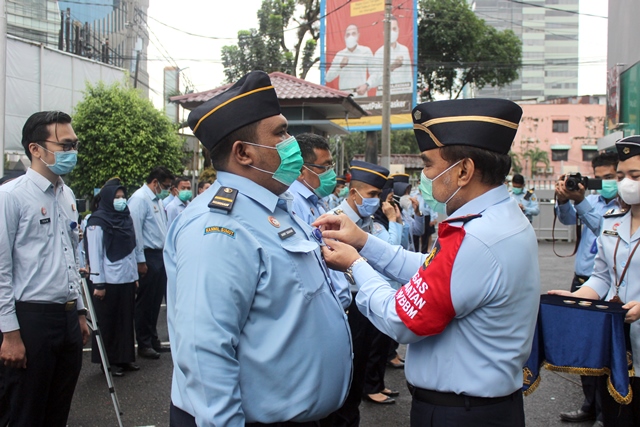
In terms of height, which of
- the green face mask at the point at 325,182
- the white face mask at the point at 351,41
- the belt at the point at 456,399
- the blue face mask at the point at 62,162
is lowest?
the belt at the point at 456,399

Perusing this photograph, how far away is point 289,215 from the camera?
227 cm

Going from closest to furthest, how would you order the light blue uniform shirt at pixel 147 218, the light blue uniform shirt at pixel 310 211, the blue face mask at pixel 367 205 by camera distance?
1. the light blue uniform shirt at pixel 310 211
2. the blue face mask at pixel 367 205
3. the light blue uniform shirt at pixel 147 218

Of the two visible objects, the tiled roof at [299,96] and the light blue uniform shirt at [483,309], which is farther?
the tiled roof at [299,96]

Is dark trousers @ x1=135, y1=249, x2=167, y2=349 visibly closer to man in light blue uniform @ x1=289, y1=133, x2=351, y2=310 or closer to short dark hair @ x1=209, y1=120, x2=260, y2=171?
man in light blue uniform @ x1=289, y1=133, x2=351, y2=310

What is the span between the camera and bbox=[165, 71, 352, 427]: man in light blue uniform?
5.93 ft

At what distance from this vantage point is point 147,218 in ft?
24.2

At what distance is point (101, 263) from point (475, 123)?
535 cm

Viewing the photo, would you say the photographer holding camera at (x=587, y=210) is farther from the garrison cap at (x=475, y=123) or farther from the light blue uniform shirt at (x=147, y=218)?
the light blue uniform shirt at (x=147, y=218)

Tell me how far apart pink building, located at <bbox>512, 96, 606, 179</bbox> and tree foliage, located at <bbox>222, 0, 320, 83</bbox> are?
26.1 metres

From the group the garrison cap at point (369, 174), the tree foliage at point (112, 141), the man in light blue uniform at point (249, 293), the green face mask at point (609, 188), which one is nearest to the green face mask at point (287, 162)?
the man in light blue uniform at point (249, 293)

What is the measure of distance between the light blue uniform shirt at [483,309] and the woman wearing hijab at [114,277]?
4.85 meters

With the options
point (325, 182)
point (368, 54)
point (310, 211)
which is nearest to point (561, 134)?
point (368, 54)

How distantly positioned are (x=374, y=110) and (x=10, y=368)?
2100 cm

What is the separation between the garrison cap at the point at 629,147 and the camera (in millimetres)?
3312
